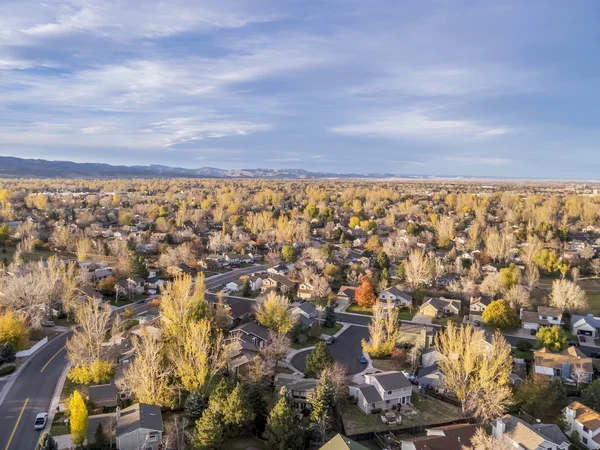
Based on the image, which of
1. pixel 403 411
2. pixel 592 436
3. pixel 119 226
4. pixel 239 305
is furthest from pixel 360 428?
pixel 119 226

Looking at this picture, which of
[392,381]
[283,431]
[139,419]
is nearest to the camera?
[283,431]

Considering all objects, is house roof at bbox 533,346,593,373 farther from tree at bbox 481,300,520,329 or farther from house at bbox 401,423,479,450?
house at bbox 401,423,479,450

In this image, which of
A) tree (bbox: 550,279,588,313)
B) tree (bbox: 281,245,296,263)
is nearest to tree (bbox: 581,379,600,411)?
tree (bbox: 550,279,588,313)

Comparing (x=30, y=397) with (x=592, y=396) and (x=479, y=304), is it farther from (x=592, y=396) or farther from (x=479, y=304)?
(x=479, y=304)

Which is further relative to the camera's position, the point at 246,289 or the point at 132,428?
the point at 246,289

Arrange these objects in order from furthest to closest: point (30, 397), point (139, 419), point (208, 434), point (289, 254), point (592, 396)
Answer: point (289, 254) → point (30, 397) → point (592, 396) → point (139, 419) → point (208, 434)

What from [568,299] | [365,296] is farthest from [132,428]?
[568,299]

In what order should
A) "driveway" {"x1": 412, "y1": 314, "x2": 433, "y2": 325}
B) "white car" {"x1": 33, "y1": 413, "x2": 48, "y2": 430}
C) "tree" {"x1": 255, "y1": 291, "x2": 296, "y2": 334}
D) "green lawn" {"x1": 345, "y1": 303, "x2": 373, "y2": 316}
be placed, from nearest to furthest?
"white car" {"x1": 33, "y1": 413, "x2": 48, "y2": 430}
"tree" {"x1": 255, "y1": 291, "x2": 296, "y2": 334}
"driveway" {"x1": 412, "y1": 314, "x2": 433, "y2": 325}
"green lawn" {"x1": 345, "y1": 303, "x2": 373, "y2": 316}
